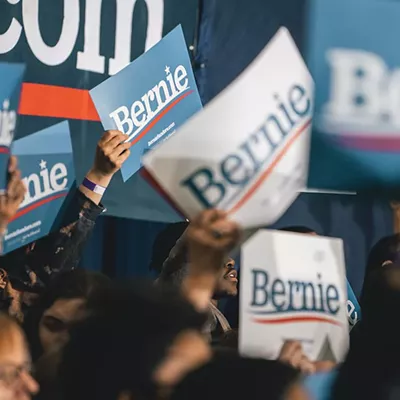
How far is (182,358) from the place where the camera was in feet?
5.33

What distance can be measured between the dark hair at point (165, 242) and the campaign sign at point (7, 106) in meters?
0.90

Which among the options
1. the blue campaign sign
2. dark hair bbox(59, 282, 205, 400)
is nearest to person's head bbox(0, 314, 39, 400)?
dark hair bbox(59, 282, 205, 400)

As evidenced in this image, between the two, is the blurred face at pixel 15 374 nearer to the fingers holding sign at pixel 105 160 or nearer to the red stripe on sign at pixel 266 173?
the red stripe on sign at pixel 266 173

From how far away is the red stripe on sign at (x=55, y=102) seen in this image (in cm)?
331

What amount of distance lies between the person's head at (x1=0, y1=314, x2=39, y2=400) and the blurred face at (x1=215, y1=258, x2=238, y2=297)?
4.33ft

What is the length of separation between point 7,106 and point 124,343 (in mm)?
1091

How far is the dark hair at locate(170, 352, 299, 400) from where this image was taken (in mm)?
1548

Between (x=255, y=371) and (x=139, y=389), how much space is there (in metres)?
0.16

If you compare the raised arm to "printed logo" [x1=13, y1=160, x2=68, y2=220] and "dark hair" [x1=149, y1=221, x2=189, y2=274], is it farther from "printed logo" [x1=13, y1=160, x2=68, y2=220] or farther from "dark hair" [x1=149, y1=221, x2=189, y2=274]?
"dark hair" [x1=149, y1=221, x2=189, y2=274]

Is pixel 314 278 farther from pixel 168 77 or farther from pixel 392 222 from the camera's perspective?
pixel 392 222

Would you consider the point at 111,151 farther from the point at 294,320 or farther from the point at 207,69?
the point at 207,69

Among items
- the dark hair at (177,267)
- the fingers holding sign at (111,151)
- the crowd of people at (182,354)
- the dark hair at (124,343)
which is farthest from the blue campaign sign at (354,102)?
the fingers holding sign at (111,151)

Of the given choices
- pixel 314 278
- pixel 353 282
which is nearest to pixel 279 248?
pixel 314 278

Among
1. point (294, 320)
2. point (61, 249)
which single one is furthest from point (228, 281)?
point (294, 320)
